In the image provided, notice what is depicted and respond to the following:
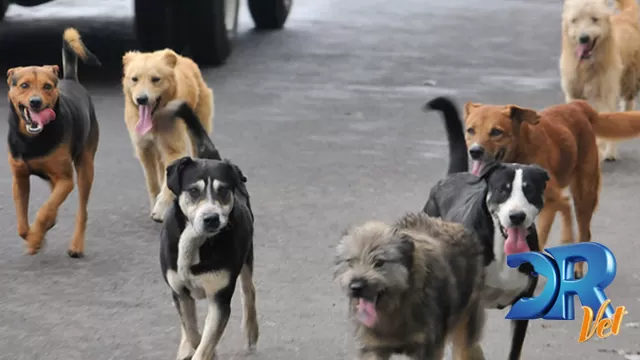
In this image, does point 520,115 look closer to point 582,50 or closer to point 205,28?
point 582,50

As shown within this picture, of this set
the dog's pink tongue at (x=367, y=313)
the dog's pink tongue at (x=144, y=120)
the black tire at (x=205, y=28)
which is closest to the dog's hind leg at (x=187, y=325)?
the dog's pink tongue at (x=367, y=313)

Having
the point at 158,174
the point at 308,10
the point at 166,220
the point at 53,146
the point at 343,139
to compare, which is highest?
the point at 166,220

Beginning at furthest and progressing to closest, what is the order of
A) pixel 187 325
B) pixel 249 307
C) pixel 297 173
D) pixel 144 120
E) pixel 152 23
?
pixel 152 23 → pixel 297 173 → pixel 144 120 → pixel 249 307 → pixel 187 325

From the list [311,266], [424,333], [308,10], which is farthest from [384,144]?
[308,10]

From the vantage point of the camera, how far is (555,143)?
721 centimetres

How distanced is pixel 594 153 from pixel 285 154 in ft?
12.4

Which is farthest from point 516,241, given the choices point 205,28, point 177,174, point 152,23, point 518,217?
point 205,28

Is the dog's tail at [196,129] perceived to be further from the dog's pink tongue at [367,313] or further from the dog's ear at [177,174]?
the dog's pink tongue at [367,313]

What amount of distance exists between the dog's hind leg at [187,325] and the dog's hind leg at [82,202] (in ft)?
6.90

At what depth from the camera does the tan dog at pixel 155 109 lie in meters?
8.59

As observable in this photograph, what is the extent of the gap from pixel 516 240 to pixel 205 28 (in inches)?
392

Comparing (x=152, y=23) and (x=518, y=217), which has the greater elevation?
(x=518, y=217)

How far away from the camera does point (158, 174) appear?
8844 mm

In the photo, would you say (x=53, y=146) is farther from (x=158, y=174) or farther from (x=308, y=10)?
(x=308, y=10)
